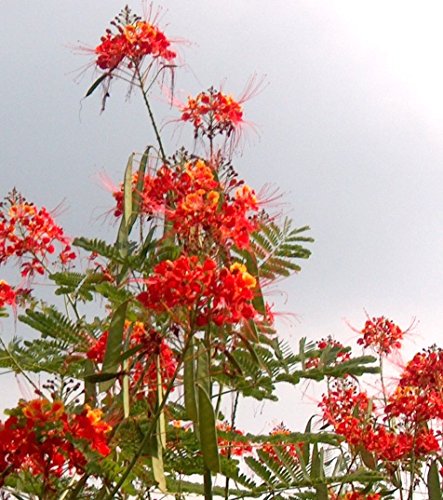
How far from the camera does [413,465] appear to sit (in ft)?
13.3

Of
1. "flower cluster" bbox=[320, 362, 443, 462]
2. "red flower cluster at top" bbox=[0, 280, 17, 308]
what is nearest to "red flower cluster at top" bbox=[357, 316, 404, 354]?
"flower cluster" bbox=[320, 362, 443, 462]

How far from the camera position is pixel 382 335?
5098mm

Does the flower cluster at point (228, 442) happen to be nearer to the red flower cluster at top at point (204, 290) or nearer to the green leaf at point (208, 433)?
the green leaf at point (208, 433)

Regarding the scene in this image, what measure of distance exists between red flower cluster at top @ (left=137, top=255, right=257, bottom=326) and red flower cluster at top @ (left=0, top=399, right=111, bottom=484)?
40 cm

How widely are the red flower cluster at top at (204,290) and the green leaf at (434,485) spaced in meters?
2.04

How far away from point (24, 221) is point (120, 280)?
57.1 inches

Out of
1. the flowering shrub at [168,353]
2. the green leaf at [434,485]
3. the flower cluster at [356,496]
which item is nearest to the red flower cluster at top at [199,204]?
the flowering shrub at [168,353]

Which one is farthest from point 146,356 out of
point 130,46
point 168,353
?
point 130,46

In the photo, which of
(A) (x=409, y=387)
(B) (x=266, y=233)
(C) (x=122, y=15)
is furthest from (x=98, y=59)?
(A) (x=409, y=387)

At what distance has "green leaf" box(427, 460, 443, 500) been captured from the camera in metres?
3.94

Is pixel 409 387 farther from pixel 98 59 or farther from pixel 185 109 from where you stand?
pixel 98 59

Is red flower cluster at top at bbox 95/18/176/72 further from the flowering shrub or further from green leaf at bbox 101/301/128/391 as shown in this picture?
green leaf at bbox 101/301/128/391

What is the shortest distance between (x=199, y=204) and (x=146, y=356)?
50 centimetres

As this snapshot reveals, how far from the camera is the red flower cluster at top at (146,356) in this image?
238 centimetres
